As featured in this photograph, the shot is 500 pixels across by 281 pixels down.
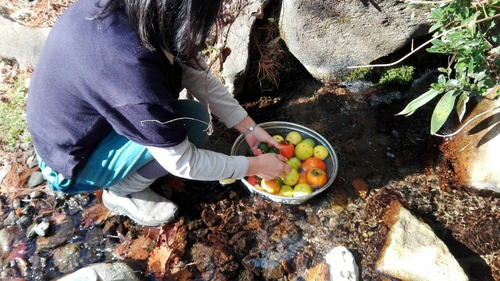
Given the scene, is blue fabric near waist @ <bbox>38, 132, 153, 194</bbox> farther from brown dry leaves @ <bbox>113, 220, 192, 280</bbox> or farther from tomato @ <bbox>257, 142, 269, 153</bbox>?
tomato @ <bbox>257, 142, 269, 153</bbox>

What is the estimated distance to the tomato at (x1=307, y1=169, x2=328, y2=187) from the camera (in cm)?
287

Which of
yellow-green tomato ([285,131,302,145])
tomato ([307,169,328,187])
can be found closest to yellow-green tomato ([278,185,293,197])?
tomato ([307,169,328,187])

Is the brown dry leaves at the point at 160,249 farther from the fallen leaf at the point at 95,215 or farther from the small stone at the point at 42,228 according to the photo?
the small stone at the point at 42,228

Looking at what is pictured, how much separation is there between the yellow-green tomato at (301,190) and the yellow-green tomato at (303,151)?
0.25m

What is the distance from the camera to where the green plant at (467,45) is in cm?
246

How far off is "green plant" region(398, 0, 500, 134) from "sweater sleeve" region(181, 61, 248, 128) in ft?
3.99

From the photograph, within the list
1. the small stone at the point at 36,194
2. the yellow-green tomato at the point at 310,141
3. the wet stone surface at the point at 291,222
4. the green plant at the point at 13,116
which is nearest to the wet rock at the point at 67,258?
the wet stone surface at the point at 291,222

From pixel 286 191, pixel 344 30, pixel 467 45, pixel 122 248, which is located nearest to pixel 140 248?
pixel 122 248

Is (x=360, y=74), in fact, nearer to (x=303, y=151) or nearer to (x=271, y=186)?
(x=303, y=151)

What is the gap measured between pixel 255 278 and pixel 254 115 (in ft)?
4.50

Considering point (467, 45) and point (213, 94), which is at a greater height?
point (467, 45)

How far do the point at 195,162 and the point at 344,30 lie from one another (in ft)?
6.12

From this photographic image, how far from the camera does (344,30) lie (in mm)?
3463

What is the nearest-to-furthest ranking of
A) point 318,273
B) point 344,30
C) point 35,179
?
1. point 318,273
2. point 35,179
3. point 344,30
